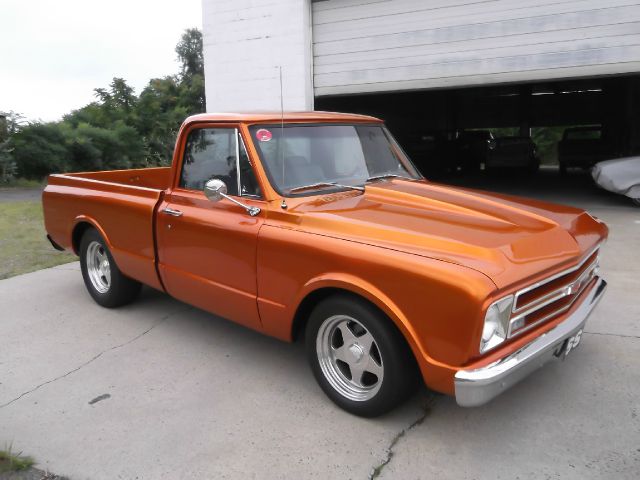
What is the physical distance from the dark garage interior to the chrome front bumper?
8229mm

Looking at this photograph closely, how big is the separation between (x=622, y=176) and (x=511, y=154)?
7486 millimetres

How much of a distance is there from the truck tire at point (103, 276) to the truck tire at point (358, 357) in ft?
8.19

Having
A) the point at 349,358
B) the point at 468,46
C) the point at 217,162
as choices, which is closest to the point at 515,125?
the point at 468,46

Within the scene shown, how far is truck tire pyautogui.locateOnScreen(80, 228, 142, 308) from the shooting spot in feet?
16.2

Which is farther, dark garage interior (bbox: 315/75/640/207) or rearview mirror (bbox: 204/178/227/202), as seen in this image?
dark garage interior (bbox: 315/75/640/207)

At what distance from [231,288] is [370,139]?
1592 millimetres

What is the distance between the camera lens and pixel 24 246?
7.87 meters

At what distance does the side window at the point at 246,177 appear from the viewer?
3.51 meters

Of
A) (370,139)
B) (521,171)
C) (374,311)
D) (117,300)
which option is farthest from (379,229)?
(521,171)

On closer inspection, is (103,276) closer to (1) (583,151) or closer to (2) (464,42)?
Result: (2) (464,42)

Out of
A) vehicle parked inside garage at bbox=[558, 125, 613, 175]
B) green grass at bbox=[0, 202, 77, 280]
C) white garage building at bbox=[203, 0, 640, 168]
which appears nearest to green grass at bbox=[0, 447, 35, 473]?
green grass at bbox=[0, 202, 77, 280]

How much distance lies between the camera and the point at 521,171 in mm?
18859

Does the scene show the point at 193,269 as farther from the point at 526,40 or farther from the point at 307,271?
the point at 526,40

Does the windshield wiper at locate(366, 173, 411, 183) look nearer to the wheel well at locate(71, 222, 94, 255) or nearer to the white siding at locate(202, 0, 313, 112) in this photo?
the wheel well at locate(71, 222, 94, 255)
